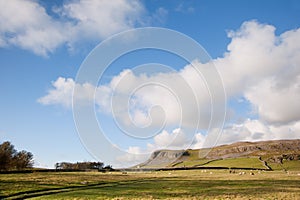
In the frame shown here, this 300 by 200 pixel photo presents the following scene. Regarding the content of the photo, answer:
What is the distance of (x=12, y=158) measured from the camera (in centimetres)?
9531

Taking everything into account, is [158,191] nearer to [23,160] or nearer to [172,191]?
[172,191]

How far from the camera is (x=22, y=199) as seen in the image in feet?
111

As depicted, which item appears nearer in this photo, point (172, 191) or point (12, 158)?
point (172, 191)

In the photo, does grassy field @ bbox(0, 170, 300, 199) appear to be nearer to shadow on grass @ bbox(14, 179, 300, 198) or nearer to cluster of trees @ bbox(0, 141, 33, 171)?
shadow on grass @ bbox(14, 179, 300, 198)

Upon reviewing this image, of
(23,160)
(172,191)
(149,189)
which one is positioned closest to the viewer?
(172,191)

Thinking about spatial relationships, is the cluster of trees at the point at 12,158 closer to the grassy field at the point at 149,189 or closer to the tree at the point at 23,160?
the tree at the point at 23,160

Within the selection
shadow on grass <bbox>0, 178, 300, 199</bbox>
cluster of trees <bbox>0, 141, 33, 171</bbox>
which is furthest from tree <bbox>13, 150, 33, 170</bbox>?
shadow on grass <bbox>0, 178, 300, 199</bbox>

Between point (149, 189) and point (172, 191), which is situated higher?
point (149, 189)

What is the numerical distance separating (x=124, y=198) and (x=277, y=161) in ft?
539

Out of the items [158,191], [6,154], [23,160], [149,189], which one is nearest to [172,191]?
[158,191]

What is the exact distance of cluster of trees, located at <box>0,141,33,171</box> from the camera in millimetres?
89188

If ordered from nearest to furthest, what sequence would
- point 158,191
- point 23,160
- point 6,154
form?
point 158,191 < point 6,154 < point 23,160

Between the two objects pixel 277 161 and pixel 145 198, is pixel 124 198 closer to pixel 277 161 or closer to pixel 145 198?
pixel 145 198

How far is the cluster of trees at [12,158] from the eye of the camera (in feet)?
293
